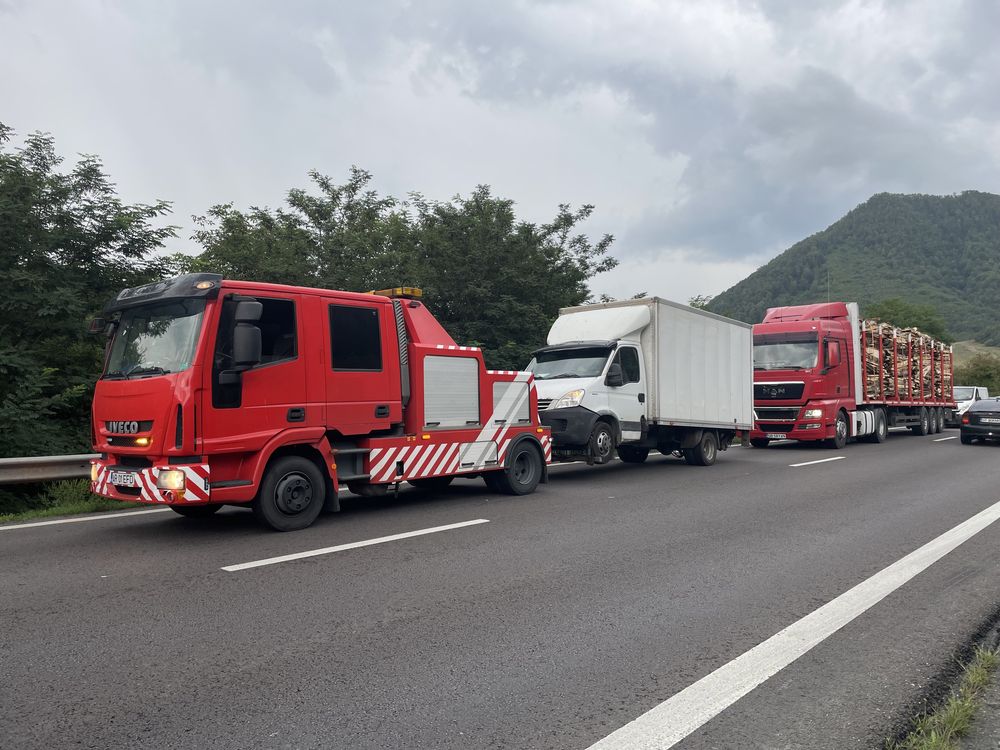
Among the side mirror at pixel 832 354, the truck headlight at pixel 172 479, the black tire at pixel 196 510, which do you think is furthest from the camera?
the side mirror at pixel 832 354

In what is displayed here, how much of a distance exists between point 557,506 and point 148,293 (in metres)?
5.26

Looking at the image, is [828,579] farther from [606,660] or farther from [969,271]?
[969,271]

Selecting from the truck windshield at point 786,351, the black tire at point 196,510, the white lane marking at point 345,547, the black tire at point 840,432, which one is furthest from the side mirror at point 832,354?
the black tire at point 196,510

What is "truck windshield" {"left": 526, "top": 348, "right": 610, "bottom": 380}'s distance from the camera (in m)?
13.0

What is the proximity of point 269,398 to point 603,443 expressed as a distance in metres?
6.29

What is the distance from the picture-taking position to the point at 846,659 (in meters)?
4.27

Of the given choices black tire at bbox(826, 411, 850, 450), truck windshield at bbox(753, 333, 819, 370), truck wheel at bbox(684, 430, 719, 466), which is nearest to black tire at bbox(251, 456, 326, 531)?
truck wheel at bbox(684, 430, 719, 466)

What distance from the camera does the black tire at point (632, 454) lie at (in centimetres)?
1616

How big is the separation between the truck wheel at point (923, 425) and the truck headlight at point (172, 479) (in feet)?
80.4

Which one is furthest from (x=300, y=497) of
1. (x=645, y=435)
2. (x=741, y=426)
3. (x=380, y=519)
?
(x=741, y=426)

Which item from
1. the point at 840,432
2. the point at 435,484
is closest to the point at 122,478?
the point at 435,484

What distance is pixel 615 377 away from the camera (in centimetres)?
1296

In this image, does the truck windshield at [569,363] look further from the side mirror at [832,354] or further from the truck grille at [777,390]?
the side mirror at [832,354]

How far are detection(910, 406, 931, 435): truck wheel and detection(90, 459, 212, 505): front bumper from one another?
24.3 m
